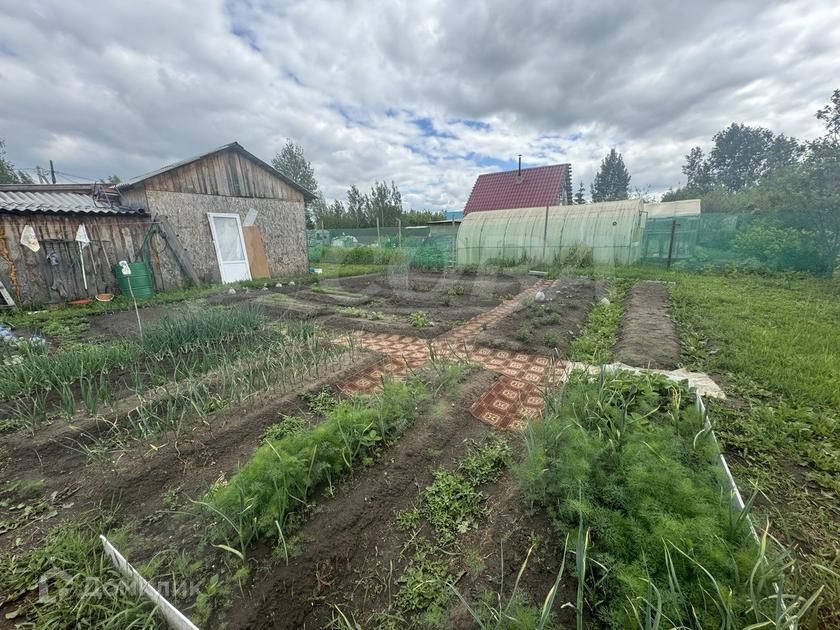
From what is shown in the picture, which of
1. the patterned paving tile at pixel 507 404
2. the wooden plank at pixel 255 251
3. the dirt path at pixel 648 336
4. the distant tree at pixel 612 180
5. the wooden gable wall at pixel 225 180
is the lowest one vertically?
the patterned paving tile at pixel 507 404

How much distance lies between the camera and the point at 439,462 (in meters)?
2.19

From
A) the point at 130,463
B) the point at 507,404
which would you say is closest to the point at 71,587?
the point at 130,463

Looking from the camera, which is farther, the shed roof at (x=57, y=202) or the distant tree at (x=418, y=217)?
the distant tree at (x=418, y=217)

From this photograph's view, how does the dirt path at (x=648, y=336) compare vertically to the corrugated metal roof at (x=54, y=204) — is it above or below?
below

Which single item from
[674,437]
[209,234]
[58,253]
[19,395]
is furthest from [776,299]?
[58,253]

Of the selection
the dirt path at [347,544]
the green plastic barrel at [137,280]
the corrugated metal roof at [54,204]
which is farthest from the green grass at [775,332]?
the corrugated metal roof at [54,204]

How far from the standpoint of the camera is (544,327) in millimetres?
4883

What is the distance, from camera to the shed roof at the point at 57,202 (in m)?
6.65

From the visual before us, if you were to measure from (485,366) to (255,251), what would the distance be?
947 centimetres

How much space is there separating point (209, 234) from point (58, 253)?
307 centimetres

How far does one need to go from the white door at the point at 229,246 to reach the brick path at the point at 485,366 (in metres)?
7.03

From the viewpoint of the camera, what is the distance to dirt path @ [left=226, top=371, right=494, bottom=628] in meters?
1.32

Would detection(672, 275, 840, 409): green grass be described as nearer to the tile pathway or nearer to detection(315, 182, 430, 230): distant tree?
the tile pathway

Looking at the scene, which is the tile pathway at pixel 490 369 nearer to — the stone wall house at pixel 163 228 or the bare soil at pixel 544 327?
the bare soil at pixel 544 327
